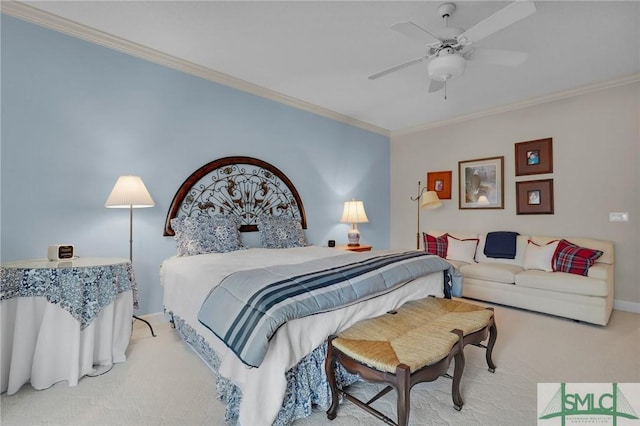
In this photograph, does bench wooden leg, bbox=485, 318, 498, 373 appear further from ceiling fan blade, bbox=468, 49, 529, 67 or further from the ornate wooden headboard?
the ornate wooden headboard

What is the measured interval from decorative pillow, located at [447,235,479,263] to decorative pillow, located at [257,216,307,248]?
2301mm

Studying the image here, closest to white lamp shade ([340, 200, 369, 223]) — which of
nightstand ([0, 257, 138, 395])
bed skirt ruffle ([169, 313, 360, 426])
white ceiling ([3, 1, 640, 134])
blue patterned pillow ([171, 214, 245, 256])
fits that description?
white ceiling ([3, 1, 640, 134])

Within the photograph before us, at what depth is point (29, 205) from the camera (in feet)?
8.45

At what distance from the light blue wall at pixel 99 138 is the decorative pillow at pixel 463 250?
287 cm

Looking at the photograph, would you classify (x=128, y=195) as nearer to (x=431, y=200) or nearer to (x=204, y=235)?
(x=204, y=235)

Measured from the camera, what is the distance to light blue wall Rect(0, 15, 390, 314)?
8.33 feet

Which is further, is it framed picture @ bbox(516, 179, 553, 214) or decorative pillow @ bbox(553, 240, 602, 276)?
framed picture @ bbox(516, 179, 553, 214)

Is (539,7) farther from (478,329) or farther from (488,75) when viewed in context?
(478,329)

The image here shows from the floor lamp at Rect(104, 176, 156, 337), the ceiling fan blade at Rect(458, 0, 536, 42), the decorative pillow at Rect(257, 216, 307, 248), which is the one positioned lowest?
the decorative pillow at Rect(257, 216, 307, 248)

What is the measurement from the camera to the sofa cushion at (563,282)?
3.19 meters

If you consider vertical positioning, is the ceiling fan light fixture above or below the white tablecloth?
above

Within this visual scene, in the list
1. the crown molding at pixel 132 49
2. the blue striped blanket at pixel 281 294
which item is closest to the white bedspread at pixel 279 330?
the blue striped blanket at pixel 281 294

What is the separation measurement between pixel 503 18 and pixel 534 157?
3.01 meters

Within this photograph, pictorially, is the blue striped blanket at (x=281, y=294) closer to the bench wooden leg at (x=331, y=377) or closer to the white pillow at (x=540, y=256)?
the bench wooden leg at (x=331, y=377)
